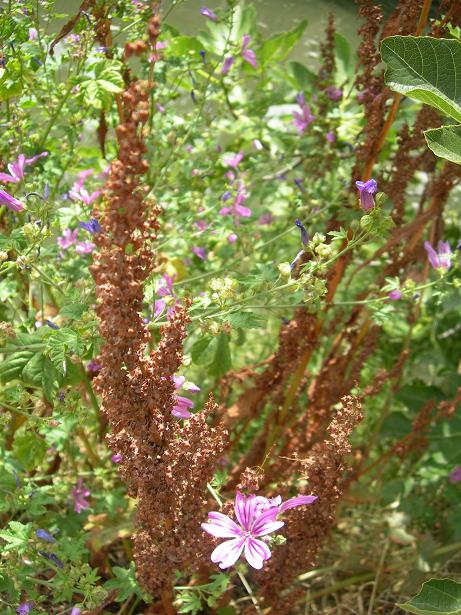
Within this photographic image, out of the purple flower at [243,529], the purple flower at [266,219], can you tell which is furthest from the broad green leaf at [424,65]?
the purple flower at [266,219]

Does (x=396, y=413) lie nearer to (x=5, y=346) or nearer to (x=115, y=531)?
(x=115, y=531)

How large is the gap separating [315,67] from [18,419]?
1846 millimetres

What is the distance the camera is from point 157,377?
1.10 metres

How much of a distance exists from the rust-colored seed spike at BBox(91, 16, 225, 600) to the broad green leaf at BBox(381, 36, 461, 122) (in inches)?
16.9

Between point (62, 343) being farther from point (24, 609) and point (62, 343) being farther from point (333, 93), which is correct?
point (333, 93)

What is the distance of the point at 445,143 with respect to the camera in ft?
4.24

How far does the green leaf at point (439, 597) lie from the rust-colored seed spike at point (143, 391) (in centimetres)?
39

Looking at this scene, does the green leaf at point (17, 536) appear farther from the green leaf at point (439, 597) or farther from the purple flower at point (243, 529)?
the green leaf at point (439, 597)

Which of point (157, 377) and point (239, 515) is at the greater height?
point (157, 377)

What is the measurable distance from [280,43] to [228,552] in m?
1.74

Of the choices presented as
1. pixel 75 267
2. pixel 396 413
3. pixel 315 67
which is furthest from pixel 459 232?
pixel 75 267

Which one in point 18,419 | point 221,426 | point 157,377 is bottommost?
point 18,419

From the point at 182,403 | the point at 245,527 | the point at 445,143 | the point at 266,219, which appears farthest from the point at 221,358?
the point at 266,219

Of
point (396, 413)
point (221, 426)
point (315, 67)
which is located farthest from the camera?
point (315, 67)
